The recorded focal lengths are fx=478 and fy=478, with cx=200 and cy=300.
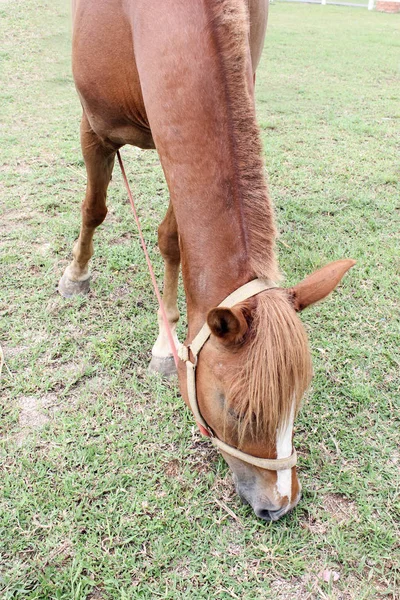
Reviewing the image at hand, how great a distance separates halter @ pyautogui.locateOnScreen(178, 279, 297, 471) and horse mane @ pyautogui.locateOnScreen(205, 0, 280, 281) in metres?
0.05

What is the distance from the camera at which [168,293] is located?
2799mm

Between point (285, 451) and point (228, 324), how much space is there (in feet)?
1.78

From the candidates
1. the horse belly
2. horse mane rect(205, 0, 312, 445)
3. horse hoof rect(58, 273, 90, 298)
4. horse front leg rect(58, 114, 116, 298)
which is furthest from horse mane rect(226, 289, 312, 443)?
horse hoof rect(58, 273, 90, 298)

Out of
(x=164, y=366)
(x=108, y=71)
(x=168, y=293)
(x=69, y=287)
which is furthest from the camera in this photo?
(x=69, y=287)

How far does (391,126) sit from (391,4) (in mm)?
15680

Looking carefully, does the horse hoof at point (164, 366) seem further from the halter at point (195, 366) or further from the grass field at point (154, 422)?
the halter at point (195, 366)

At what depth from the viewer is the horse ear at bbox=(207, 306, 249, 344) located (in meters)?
1.31

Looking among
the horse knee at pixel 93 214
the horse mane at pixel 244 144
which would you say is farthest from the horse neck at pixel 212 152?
the horse knee at pixel 93 214

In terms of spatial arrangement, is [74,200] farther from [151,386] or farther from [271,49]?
[271,49]

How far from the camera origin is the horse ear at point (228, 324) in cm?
131

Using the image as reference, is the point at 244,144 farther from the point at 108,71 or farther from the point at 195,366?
the point at 108,71

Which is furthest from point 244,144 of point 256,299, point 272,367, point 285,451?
point 285,451

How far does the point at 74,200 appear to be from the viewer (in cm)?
414

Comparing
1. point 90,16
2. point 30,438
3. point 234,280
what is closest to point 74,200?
point 90,16
